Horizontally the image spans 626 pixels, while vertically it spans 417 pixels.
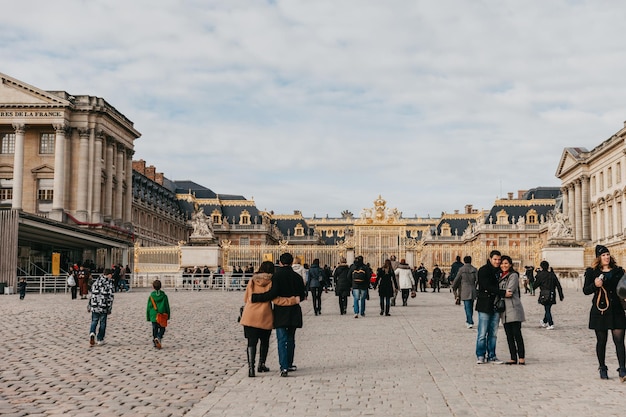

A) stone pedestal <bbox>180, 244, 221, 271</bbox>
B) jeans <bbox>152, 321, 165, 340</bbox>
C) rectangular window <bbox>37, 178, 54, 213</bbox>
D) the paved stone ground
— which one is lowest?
the paved stone ground

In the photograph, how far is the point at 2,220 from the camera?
34031 mm

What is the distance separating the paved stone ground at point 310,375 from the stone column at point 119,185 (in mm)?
46895

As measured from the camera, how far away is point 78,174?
57.5 metres

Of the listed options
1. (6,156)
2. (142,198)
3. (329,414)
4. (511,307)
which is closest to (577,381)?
(511,307)

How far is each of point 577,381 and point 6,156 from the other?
5592 centimetres

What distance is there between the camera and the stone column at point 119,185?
2472 inches

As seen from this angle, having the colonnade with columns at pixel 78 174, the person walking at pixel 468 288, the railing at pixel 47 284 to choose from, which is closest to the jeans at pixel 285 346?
the person walking at pixel 468 288

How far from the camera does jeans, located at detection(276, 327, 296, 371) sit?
32.4ft

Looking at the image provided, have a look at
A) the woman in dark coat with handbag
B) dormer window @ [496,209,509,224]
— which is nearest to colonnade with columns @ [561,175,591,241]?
dormer window @ [496,209,509,224]

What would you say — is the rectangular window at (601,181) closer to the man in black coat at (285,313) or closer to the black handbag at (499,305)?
the black handbag at (499,305)

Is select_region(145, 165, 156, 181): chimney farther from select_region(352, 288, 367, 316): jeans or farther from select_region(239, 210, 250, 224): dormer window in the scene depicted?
select_region(352, 288, 367, 316): jeans

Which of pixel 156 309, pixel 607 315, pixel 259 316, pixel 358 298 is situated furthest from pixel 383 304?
pixel 607 315

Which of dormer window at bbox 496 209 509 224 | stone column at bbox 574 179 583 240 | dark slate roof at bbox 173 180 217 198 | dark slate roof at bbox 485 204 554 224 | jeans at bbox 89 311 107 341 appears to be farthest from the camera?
dark slate roof at bbox 173 180 217 198

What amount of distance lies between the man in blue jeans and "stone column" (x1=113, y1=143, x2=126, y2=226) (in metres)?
53.7
